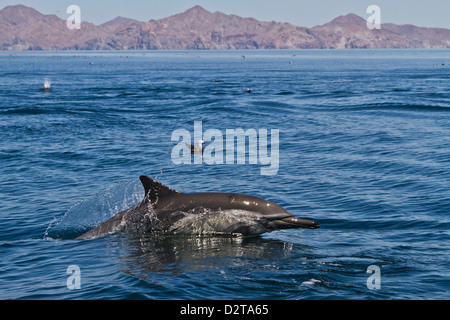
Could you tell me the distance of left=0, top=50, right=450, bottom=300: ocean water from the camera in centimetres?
1304

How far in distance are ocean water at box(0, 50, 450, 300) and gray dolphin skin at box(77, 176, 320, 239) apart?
0.33 m

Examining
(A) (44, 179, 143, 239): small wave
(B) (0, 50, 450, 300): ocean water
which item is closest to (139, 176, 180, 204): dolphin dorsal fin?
(B) (0, 50, 450, 300): ocean water

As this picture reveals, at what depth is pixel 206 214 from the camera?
52.9 ft

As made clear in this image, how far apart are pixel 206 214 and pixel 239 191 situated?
22.4 feet

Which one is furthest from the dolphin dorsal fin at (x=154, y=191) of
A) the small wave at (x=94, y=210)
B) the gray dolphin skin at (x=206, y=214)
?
the small wave at (x=94, y=210)

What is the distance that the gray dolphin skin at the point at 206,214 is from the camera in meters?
15.8

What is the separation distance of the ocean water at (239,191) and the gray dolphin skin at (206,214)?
33 cm

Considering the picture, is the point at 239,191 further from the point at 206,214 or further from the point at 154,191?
the point at 154,191

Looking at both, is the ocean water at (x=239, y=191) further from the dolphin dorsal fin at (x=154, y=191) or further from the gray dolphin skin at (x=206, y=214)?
the dolphin dorsal fin at (x=154, y=191)

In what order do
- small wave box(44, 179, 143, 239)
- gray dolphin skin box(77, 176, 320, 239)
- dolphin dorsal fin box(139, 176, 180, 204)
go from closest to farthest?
1. gray dolphin skin box(77, 176, 320, 239)
2. dolphin dorsal fin box(139, 176, 180, 204)
3. small wave box(44, 179, 143, 239)

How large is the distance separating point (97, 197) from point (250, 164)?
29.8 ft

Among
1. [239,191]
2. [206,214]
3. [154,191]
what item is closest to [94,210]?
[154,191]

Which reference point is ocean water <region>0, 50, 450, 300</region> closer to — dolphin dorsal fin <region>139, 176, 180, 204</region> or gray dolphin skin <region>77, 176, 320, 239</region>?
gray dolphin skin <region>77, 176, 320, 239</region>
